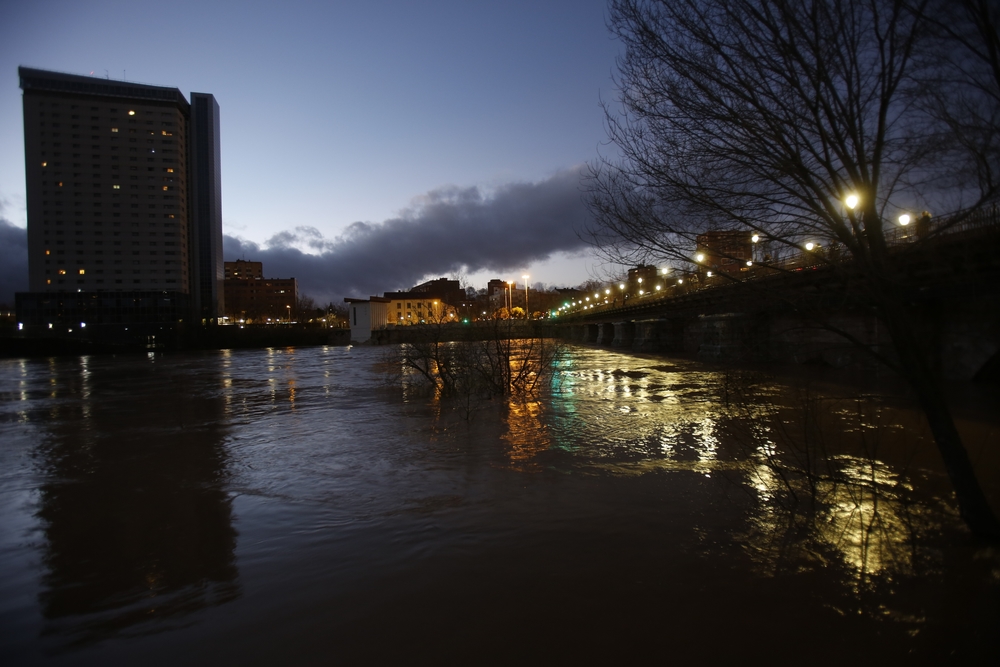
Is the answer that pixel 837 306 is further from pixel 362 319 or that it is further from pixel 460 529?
pixel 362 319

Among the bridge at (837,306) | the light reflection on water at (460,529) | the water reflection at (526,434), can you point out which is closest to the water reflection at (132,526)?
the light reflection on water at (460,529)

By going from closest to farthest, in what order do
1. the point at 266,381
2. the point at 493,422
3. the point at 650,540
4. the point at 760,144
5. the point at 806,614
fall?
the point at 806,614 < the point at 760,144 < the point at 650,540 < the point at 493,422 < the point at 266,381

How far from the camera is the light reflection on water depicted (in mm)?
4973

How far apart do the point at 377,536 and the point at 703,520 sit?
12.8 feet

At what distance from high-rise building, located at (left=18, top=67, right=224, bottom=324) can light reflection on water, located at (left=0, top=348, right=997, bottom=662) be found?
109465 millimetres

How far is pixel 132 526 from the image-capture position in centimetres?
748

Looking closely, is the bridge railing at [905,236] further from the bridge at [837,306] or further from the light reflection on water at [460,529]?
the light reflection on water at [460,529]

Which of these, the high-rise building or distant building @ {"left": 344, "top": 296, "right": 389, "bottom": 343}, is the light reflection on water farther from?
the high-rise building

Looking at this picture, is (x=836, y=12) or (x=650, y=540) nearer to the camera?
(x=836, y=12)

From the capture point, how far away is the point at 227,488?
9.17 metres

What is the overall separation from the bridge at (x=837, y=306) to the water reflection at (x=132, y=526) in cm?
587

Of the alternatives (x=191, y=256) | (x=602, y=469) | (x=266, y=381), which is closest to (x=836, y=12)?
(x=602, y=469)

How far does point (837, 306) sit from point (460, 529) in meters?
4.85

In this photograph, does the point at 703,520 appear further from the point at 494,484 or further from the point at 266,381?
the point at 266,381
